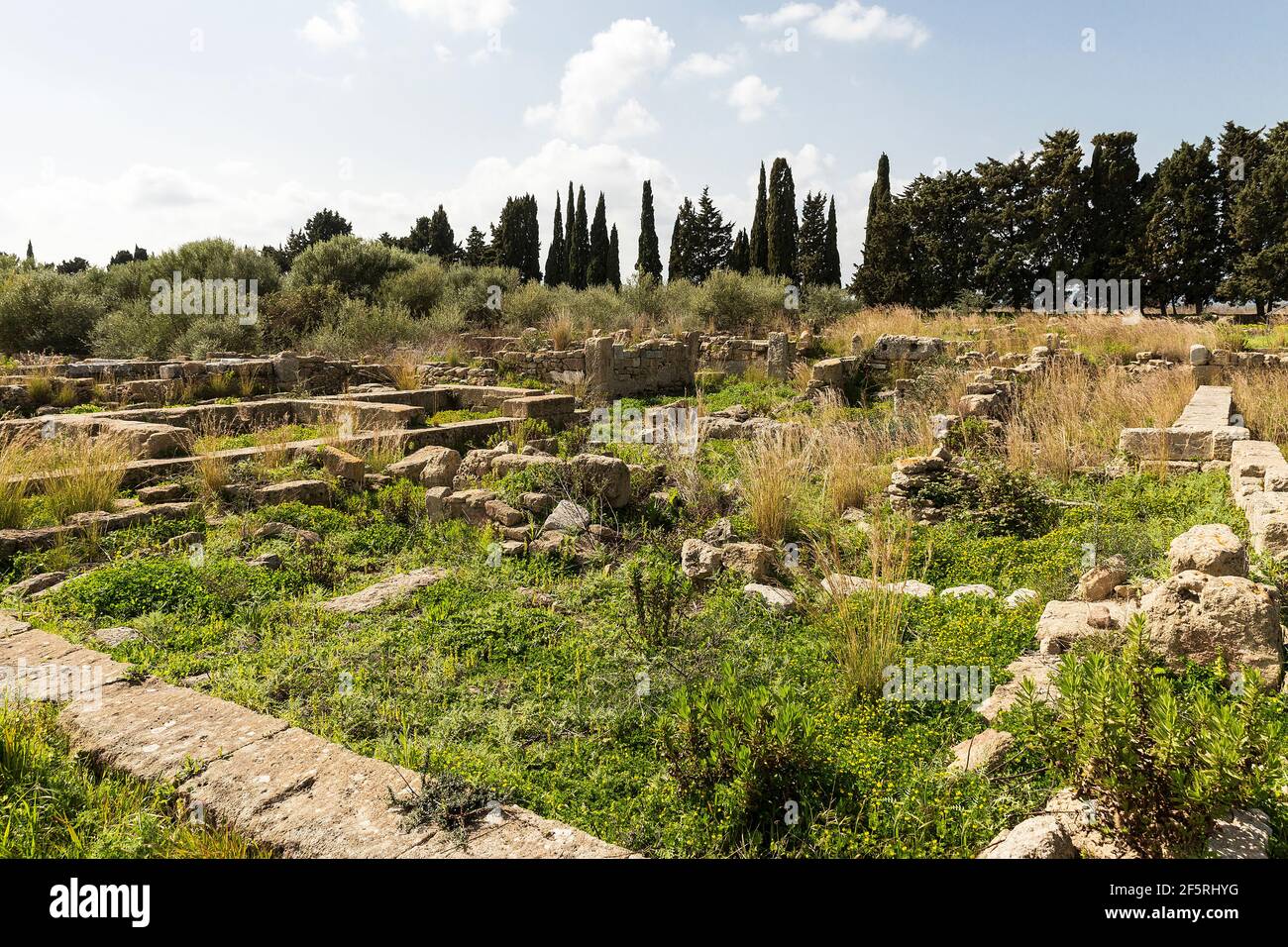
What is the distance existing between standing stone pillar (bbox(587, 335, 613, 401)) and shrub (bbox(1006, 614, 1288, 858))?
44.7 ft

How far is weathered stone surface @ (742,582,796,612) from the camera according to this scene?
5094mm

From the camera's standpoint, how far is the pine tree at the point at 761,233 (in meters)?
35.1

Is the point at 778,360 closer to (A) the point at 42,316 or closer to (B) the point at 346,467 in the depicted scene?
(B) the point at 346,467

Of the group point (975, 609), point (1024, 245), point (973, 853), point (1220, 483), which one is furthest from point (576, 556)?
point (1024, 245)

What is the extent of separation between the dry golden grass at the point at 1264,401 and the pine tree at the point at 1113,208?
1804 cm

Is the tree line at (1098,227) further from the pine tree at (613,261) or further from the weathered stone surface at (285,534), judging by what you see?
the weathered stone surface at (285,534)

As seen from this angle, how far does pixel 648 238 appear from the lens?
38594mm

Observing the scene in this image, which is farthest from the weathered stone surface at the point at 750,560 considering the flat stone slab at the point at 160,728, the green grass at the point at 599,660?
the flat stone slab at the point at 160,728

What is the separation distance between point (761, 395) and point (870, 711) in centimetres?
1167

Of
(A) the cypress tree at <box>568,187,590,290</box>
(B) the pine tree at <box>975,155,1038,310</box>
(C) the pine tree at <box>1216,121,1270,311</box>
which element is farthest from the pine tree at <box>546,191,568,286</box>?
(C) the pine tree at <box>1216,121,1270,311</box>

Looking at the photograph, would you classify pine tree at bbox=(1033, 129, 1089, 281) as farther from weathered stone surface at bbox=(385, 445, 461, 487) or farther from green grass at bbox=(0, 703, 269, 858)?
green grass at bbox=(0, 703, 269, 858)
